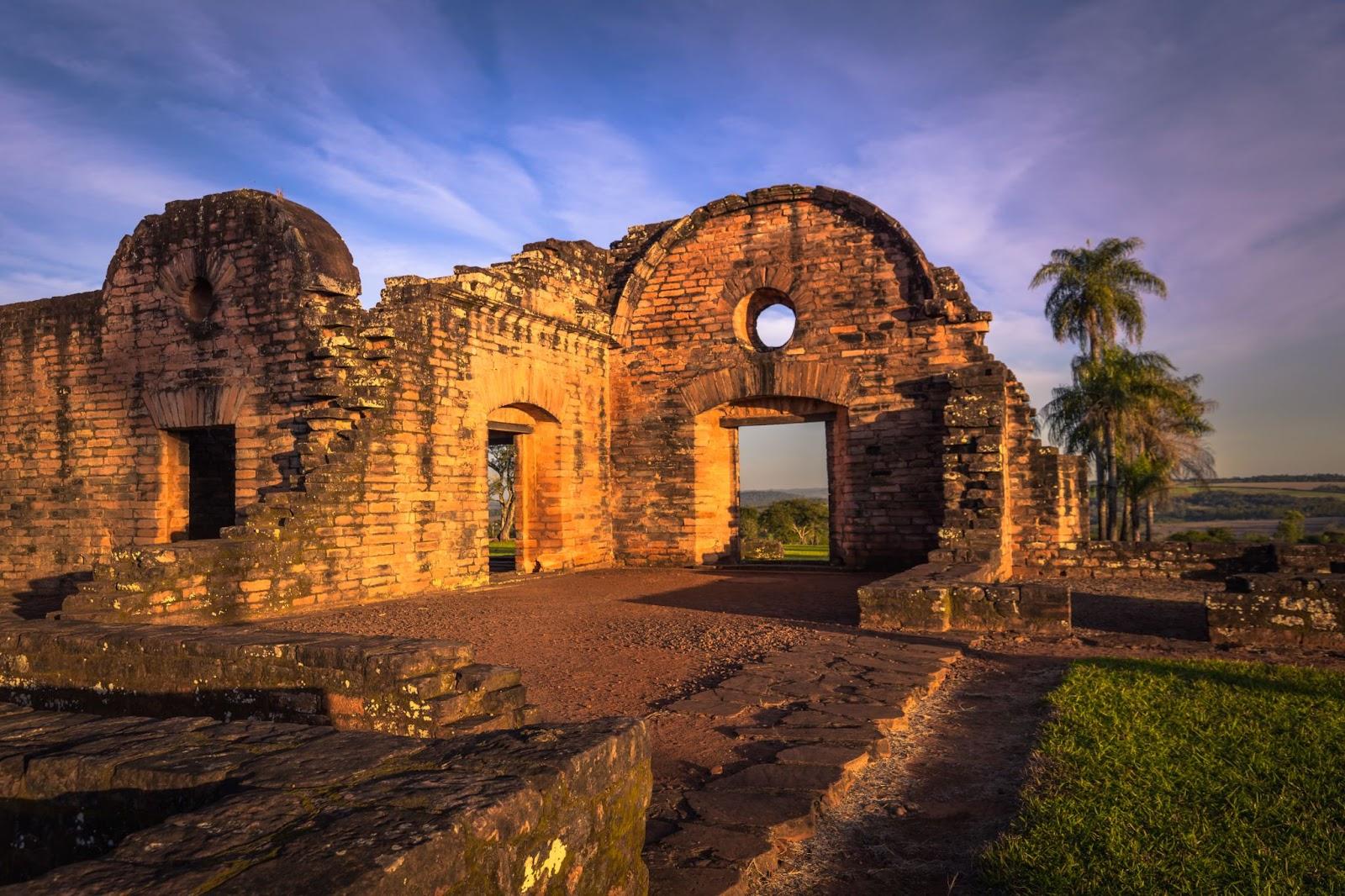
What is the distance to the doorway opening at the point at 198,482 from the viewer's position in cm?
1161

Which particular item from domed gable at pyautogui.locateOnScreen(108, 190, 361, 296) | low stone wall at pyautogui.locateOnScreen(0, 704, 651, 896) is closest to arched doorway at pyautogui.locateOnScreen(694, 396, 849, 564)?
domed gable at pyautogui.locateOnScreen(108, 190, 361, 296)

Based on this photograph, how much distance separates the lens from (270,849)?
1712mm

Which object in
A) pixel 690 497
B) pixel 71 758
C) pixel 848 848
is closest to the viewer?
pixel 71 758

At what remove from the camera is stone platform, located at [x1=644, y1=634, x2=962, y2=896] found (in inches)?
115

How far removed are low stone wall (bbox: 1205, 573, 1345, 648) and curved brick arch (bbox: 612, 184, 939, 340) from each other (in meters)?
6.87

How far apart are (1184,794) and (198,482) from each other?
1363cm

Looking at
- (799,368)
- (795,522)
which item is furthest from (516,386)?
(795,522)

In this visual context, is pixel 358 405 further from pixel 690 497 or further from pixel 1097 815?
pixel 1097 815

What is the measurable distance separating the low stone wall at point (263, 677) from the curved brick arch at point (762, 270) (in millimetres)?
10742

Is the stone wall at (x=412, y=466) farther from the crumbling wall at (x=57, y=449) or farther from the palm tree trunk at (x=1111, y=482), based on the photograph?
the palm tree trunk at (x=1111, y=482)

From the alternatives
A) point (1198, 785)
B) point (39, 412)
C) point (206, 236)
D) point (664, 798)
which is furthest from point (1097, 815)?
point (39, 412)

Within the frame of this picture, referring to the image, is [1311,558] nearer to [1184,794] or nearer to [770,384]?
[770,384]

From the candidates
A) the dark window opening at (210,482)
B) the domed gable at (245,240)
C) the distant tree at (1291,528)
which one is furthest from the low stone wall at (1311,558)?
the distant tree at (1291,528)

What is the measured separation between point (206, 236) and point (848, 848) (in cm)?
1125
